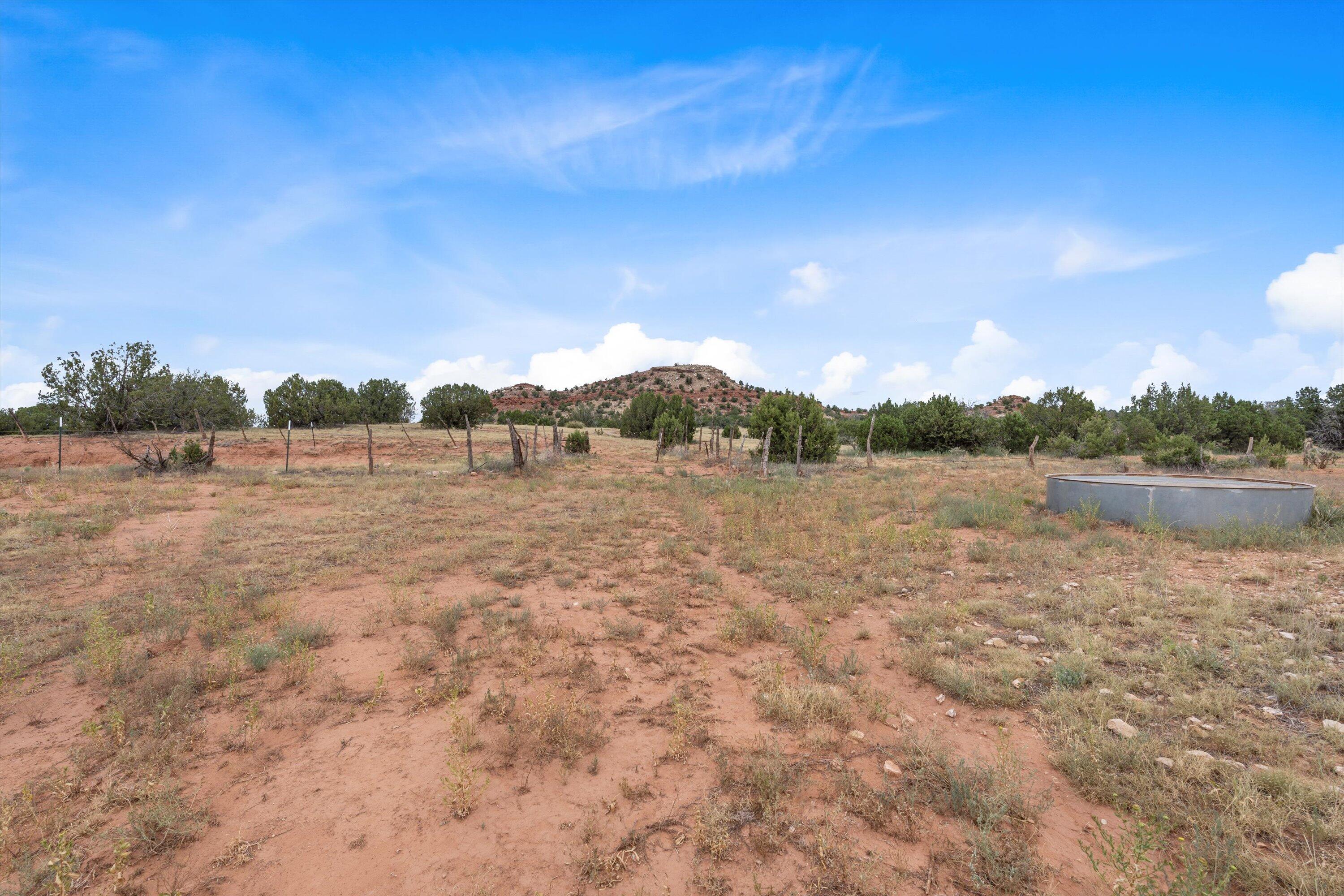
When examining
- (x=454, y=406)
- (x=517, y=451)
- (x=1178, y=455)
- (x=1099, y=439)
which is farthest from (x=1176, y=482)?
(x=454, y=406)

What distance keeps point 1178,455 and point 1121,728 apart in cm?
2453

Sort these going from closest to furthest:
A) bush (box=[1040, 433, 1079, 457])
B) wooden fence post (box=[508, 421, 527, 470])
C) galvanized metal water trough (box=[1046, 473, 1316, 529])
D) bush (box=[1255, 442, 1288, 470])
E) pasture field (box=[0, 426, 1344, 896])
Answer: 1. pasture field (box=[0, 426, 1344, 896])
2. galvanized metal water trough (box=[1046, 473, 1316, 529])
3. wooden fence post (box=[508, 421, 527, 470])
4. bush (box=[1255, 442, 1288, 470])
5. bush (box=[1040, 433, 1079, 457])

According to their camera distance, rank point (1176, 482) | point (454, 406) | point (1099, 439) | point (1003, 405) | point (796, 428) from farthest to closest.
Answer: point (1003, 405) → point (454, 406) → point (1099, 439) → point (796, 428) → point (1176, 482)

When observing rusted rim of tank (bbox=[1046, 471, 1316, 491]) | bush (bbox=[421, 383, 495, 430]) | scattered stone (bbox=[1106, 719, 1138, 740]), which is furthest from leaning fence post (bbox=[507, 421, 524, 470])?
bush (bbox=[421, 383, 495, 430])

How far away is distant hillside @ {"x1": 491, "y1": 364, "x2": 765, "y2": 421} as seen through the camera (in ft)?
211

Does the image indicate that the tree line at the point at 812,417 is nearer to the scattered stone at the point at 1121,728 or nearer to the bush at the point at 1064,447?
the bush at the point at 1064,447

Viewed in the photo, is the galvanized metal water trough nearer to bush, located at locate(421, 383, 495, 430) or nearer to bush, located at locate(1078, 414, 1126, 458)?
bush, located at locate(1078, 414, 1126, 458)

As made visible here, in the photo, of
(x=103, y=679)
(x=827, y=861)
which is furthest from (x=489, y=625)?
(x=827, y=861)

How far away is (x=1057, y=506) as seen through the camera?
37.1 ft

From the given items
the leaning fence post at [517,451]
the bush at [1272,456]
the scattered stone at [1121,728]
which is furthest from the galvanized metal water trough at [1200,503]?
the bush at [1272,456]

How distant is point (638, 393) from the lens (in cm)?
6925

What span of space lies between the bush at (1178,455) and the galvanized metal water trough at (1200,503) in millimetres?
13674

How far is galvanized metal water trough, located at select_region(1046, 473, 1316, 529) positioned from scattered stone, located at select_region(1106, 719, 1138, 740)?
286 inches

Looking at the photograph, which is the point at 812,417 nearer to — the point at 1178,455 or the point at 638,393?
the point at 1178,455
